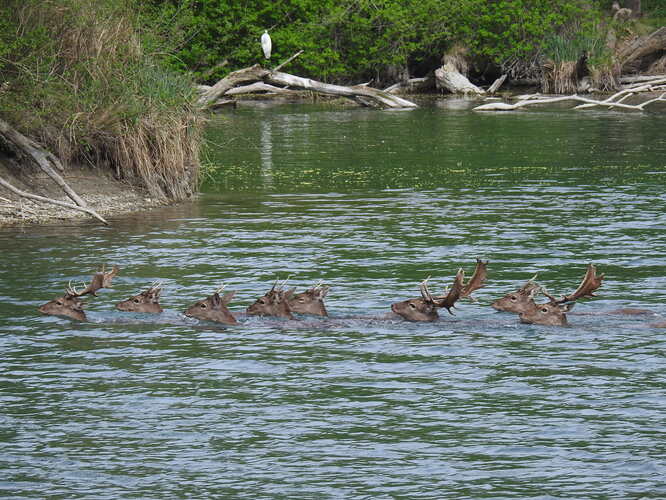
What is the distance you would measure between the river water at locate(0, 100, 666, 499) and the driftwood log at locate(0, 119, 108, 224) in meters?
0.90

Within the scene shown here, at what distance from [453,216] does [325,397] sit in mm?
12306

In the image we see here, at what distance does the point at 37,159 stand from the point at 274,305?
10609 millimetres

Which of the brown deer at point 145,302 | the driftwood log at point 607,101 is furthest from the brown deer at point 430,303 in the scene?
the driftwood log at point 607,101

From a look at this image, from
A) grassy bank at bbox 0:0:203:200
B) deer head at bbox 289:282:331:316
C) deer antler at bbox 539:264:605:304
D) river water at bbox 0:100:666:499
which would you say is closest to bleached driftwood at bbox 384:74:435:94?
river water at bbox 0:100:666:499

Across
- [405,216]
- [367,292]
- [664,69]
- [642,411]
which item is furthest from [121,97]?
[664,69]

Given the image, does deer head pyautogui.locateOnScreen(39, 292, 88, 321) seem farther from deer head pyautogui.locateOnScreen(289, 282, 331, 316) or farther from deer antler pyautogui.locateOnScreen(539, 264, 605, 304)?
deer antler pyautogui.locateOnScreen(539, 264, 605, 304)

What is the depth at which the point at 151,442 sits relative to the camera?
36.9 ft

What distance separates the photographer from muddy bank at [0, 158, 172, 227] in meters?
24.4

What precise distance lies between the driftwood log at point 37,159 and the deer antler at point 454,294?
10.1 metres

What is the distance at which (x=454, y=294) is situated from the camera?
14.8 m

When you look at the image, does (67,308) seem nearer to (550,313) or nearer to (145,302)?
(145,302)

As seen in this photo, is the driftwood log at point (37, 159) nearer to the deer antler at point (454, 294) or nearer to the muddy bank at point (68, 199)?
the muddy bank at point (68, 199)

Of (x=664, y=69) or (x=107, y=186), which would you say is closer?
(x=107, y=186)

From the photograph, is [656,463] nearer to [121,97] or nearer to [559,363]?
[559,363]
